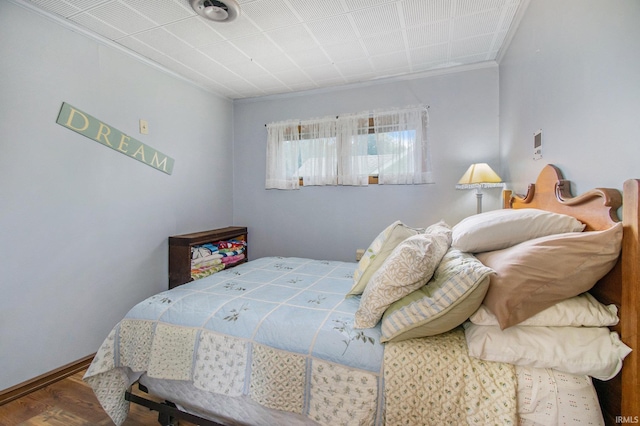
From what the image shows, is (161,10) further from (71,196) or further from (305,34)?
(71,196)

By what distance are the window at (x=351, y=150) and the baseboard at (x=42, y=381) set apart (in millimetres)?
2410

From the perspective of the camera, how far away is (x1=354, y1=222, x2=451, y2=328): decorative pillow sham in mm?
1161

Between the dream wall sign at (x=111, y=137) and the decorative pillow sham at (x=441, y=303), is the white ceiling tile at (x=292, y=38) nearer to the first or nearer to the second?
the dream wall sign at (x=111, y=137)

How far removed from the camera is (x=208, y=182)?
3.45 meters

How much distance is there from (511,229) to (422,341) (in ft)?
1.99

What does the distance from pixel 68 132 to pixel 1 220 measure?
2.42 feet

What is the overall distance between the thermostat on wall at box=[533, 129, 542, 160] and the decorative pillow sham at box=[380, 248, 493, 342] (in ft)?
3.46

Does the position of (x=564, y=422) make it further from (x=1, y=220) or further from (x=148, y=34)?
(x=148, y=34)

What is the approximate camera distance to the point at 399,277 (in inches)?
45.8

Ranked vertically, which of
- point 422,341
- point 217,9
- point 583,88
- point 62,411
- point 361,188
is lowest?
point 62,411

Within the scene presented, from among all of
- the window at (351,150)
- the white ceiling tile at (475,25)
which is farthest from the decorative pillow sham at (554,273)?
the window at (351,150)

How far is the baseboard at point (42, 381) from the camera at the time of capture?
1.78m

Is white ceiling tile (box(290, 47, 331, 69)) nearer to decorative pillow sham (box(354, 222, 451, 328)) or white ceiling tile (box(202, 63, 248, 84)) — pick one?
white ceiling tile (box(202, 63, 248, 84))

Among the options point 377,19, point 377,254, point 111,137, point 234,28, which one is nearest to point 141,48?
point 111,137
